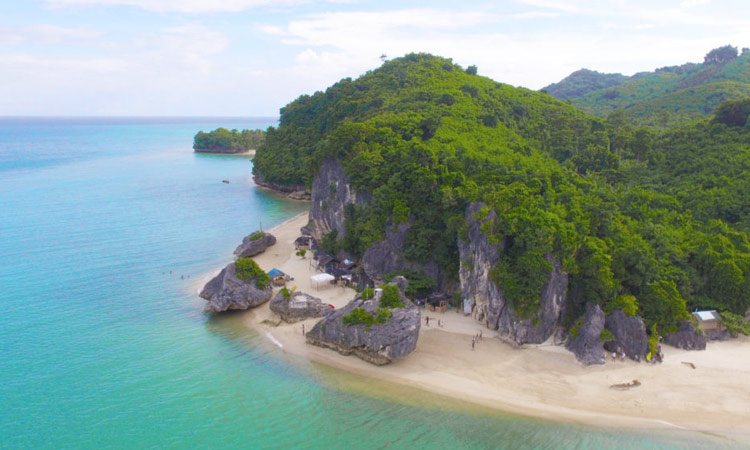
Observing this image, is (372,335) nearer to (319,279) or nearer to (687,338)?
(319,279)

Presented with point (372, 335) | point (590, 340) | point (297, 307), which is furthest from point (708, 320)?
point (297, 307)

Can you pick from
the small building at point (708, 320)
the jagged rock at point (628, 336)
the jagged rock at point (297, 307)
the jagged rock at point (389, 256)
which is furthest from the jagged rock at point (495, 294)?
the jagged rock at point (297, 307)

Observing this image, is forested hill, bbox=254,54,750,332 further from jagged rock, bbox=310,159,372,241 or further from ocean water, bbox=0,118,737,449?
ocean water, bbox=0,118,737,449

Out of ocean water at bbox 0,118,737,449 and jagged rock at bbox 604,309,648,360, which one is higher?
jagged rock at bbox 604,309,648,360

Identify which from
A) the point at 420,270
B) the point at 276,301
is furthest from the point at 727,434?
the point at 276,301

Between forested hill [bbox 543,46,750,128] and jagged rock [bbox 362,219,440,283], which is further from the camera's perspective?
forested hill [bbox 543,46,750,128]

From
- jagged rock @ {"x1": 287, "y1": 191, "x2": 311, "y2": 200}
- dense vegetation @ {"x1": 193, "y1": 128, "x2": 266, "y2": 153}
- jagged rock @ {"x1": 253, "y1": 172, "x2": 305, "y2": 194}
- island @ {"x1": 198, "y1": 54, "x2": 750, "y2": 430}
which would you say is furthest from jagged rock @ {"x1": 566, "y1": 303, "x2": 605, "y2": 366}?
dense vegetation @ {"x1": 193, "y1": 128, "x2": 266, "y2": 153}
